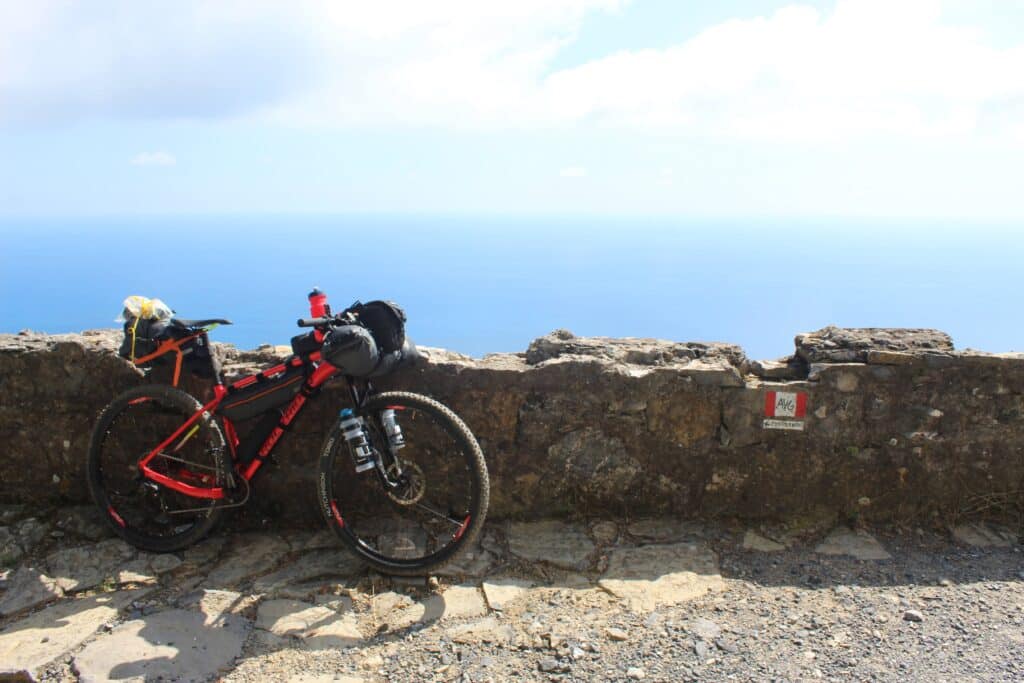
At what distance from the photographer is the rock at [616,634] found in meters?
3.64

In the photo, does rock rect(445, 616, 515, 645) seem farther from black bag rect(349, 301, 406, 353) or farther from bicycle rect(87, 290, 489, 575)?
black bag rect(349, 301, 406, 353)

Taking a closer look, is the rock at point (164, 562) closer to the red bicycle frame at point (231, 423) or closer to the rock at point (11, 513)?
the red bicycle frame at point (231, 423)

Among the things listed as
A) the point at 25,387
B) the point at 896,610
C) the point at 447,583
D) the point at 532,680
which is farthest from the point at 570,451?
the point at 25,387

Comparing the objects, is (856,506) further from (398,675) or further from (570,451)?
(398,675)

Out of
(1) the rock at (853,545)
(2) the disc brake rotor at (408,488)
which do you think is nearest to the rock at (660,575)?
(1) the rock at (853,545)

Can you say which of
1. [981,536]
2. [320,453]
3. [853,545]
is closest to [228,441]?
[320,453]

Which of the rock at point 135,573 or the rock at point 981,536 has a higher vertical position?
the rock at point 981,536

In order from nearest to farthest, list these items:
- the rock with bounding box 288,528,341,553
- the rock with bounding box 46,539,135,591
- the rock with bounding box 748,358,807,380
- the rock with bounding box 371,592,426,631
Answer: the rock with bounding box 371,592,426,631 < the rock with bounding box 46,539,135,591 < the rock with bounding box 288,528,341,553 < the rock with bounding box 748,358,807,380

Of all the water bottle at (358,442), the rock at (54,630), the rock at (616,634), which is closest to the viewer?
the rock at (54,630)

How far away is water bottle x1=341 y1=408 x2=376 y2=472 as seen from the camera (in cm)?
407

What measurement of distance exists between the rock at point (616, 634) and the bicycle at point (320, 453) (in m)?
0.86

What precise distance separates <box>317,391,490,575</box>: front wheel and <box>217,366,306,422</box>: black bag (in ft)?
1.19

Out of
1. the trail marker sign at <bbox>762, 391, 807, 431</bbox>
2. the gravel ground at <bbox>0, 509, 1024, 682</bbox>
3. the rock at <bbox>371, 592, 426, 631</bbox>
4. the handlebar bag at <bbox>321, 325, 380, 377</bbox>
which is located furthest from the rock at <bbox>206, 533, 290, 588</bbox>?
the trail marker sign at <bbox>762, 391, 807, 431</bbox>

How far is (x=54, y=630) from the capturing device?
375cm
